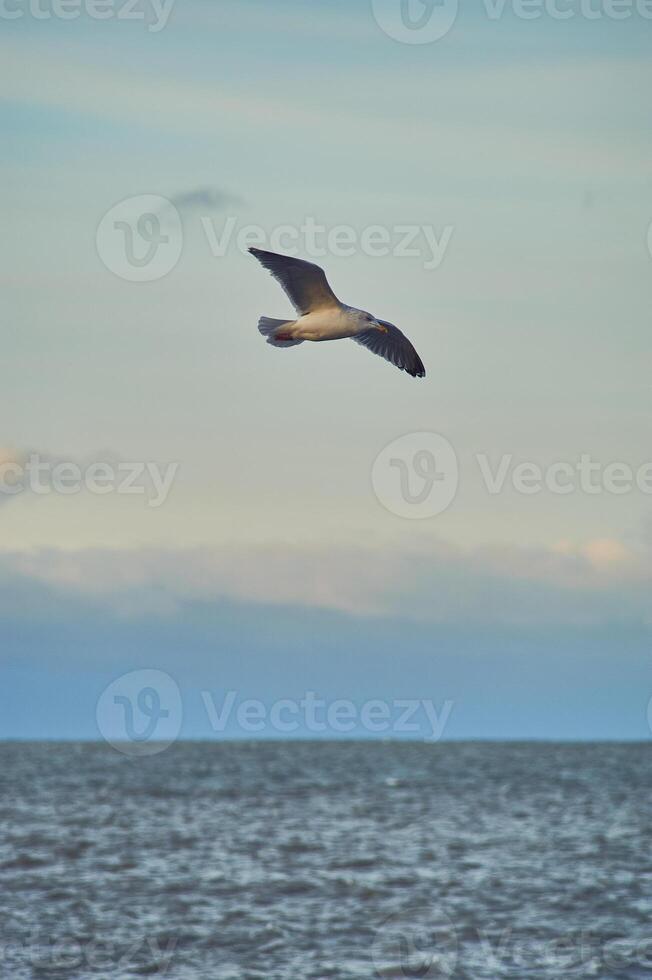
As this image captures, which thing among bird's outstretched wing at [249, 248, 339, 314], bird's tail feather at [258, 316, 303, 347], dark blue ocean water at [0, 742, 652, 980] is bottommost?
dark blue ocean water at [0, 742, 652, 980]

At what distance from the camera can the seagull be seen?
1345 cm

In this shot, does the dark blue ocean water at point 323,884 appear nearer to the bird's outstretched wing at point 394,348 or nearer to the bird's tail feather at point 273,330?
the bird's outstretched wing at point 394,348

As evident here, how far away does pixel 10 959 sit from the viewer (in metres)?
29.3

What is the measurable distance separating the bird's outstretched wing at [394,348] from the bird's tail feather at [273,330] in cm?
90

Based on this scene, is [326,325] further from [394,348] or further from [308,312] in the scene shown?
[394,348]

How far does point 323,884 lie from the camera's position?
3809 centimetres

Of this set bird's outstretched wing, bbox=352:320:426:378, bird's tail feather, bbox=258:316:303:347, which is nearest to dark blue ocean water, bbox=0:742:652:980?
bird's outstretched wing, bbox=352:320:426:378

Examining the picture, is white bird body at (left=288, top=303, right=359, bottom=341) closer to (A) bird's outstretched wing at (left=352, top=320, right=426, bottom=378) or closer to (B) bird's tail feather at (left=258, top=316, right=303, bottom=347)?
(B) bird's tail feather at (left=258, top=316, right=303, bottom=347)

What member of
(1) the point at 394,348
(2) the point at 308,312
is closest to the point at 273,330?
(2) the point at 308,312

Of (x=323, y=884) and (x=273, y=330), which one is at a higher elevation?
(x=273, y=330)

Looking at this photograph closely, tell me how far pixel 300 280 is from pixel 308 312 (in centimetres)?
42

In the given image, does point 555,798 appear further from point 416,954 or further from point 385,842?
point 416,954

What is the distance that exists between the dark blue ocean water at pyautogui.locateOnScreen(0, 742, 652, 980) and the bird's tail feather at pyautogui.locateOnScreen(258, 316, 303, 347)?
17261 mm

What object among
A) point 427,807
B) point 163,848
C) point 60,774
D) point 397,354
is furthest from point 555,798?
point 397,354
